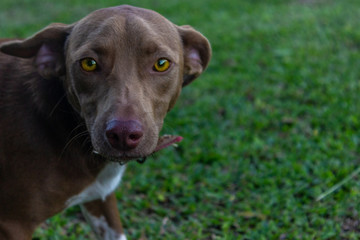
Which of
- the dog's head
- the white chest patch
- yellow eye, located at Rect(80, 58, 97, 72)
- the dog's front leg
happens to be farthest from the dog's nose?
the dog's front leg

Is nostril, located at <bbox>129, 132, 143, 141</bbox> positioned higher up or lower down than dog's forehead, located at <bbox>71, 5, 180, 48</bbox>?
lower down

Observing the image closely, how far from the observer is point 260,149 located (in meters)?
5.77

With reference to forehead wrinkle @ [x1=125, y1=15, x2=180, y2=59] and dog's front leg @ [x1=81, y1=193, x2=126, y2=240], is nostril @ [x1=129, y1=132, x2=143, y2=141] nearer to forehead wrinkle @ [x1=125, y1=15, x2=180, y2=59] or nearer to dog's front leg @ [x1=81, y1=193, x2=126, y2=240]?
forehead wrinkle @ [x1=125, y1=15, x2=180, y2=59]

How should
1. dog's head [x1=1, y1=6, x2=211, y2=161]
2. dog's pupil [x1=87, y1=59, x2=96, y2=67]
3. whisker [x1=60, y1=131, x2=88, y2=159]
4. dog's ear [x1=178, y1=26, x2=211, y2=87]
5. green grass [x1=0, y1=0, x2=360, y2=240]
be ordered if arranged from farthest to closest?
1. green grass [x1=0, y1=0, x2=360, y2=240]
2. dog's ear [x1=178, y1=26, x2=211, y2=87]
3. whisker [x1=60, y1=131, x2=88, y2=159]
4. dog's pupil [x1=87, y1=59, x2=96, y2=67]
5. dog's head [x1=1, y1=6, x2=211, y2=161]

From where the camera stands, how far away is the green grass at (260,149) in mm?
4660

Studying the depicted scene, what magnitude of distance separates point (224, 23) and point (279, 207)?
19.2 feet

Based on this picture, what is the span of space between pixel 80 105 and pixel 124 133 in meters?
0.62

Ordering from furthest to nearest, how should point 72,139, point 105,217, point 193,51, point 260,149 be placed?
1. point 260,149
2. point 105,217
3. point 193,51
4. point 72,139

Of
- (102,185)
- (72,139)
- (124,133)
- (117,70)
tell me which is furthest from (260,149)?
(124,133)

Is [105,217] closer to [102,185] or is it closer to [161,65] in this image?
[102,185]

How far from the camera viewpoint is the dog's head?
3.09 m

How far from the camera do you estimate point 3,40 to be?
3.88m

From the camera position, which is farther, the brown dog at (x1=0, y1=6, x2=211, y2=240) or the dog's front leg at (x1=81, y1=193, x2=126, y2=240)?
the dog's front leg at (x1=81, y1=193, x2=126, y2=240)

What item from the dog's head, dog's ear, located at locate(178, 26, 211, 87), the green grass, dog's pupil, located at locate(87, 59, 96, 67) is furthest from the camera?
the green grass
